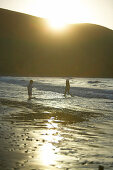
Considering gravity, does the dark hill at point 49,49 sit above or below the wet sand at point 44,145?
above

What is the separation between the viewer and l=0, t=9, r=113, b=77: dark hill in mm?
104500

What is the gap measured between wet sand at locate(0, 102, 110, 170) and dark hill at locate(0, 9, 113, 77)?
8828cm

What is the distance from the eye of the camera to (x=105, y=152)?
6.85 meters

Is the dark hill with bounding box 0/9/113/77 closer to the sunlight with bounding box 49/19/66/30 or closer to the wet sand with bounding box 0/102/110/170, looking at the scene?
the sunlight with bounding box 49/19/66/30

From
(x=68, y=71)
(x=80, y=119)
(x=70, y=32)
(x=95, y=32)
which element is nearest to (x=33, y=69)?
(x=68, y=71)

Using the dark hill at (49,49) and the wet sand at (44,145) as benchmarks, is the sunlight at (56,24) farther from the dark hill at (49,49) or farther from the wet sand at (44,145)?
the wet sand at (44,145)

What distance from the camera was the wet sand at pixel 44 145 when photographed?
5.86 m

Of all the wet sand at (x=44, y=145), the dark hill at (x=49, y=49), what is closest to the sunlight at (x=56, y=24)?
the dark hill at (x=49, y=49)

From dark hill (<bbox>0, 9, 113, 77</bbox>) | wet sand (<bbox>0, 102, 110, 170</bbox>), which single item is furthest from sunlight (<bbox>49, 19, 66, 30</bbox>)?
wet sand (<bbox>0, 102, 110, 170</bbox>)

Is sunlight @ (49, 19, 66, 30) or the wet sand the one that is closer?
the wet sand

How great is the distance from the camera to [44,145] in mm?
7227

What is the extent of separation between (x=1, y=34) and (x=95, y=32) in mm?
38196

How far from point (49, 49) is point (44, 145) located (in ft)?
349

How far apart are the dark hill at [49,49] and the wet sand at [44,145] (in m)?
88.3
